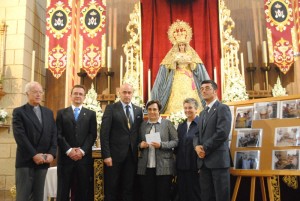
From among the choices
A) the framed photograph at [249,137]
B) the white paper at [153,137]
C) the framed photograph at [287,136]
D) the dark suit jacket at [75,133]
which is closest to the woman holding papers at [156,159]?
the white paper at [153,137]

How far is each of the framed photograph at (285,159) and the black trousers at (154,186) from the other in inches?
35.5

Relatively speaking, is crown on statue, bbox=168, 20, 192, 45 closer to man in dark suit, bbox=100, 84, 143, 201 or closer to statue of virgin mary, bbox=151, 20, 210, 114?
statue of virgin mary, bbox=151, 20, 210, 114

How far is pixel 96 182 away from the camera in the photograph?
309cm

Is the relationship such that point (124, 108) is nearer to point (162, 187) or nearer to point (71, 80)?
point (162, 187)

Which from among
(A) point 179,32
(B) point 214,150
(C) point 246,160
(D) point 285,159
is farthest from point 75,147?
(A) point 179,32

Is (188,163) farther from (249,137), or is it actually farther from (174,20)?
(174,20)

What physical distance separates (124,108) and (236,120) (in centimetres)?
108

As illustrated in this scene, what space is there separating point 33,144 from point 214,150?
4.93 feet

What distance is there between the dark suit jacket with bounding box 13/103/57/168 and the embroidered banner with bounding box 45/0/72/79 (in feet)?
8.27

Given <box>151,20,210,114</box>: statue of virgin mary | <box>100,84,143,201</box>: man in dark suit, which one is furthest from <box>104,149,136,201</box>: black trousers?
<box>151,20,210,114</box>: statue of virgin mary

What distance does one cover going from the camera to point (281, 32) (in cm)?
524

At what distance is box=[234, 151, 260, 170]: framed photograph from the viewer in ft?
8.81

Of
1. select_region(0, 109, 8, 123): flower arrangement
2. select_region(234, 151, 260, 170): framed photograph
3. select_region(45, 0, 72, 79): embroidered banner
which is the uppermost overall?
select_region(45, 0, 72, 79): embroidered banner

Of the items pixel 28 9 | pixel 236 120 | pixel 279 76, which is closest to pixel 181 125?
pixel 236 120
